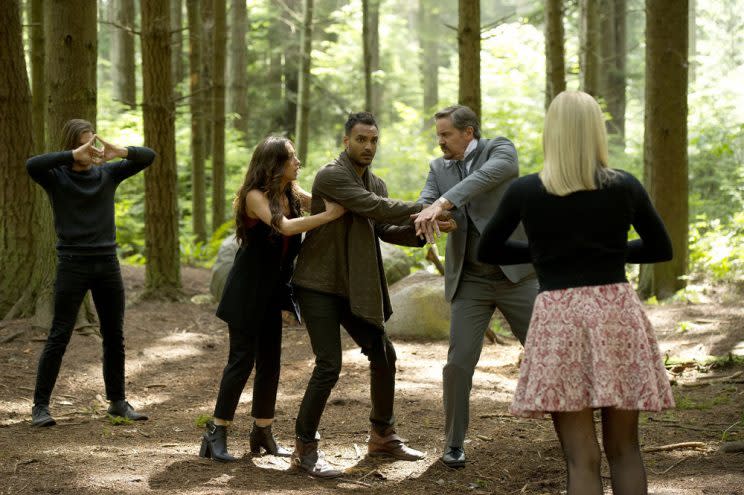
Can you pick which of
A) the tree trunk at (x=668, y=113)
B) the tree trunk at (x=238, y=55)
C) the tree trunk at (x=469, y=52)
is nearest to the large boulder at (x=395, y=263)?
the tree trunk at (x=469, y=52)

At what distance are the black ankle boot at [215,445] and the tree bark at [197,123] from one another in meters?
12.6

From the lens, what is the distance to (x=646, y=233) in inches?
153

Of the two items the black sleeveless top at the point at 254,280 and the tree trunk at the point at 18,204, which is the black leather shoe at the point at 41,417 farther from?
the tree trunk at the point at 18,204

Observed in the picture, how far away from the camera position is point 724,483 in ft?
15.9

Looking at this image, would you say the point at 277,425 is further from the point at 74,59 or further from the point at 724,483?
the point at 74,59

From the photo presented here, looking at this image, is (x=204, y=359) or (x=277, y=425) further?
(x=204, y=359)

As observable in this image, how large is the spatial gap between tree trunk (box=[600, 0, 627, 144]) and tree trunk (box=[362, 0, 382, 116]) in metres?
6.51

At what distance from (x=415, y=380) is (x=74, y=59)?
202 inches

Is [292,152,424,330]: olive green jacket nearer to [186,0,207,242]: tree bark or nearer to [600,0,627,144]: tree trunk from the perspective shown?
[186,0,207,242]: tree bark

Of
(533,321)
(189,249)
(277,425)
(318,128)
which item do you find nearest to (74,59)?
(277,425)

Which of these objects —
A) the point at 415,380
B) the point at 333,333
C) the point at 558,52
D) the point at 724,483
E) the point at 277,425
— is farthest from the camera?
the point at 558,52

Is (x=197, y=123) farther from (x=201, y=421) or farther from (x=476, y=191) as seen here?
(x=476, y=191)

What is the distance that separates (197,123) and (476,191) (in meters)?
13.7

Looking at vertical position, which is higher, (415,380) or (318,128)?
(318,128)
